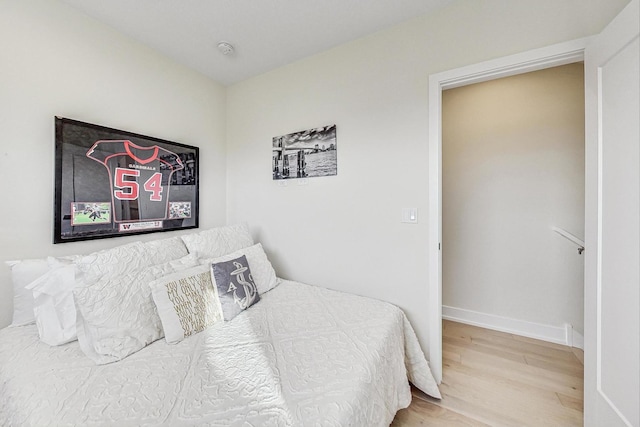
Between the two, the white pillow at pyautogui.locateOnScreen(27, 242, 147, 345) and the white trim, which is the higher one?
the white pillow at pyautogui.locateOnScreen(27, 242, 147, 345)

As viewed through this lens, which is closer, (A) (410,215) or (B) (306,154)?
(A) (410,215)

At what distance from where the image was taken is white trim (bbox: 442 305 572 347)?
85.7 inches

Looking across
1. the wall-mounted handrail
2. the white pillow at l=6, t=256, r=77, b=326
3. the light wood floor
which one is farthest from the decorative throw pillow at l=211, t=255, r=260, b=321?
the wall-mounted handrail

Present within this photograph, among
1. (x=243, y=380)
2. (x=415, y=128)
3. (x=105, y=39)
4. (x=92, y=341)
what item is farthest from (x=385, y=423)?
(x=105, y=39)

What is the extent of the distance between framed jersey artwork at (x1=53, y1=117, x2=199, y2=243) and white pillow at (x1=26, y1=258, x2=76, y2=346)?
15.2 inches

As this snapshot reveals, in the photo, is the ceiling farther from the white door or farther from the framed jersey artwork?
the white door

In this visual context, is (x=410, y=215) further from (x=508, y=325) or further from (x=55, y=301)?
(x=55, y=301)

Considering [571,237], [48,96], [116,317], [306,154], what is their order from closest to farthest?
1. [116,317]
2. [48,96]
3. [571,237]
4. [306,154]

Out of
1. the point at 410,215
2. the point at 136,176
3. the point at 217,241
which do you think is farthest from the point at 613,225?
the point at 136,176

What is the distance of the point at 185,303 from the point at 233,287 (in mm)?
296

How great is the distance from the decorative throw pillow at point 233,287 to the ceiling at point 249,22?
5.61 feet

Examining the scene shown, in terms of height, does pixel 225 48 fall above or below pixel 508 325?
above

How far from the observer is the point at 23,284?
4.32 ft

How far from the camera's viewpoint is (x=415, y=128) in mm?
1706
